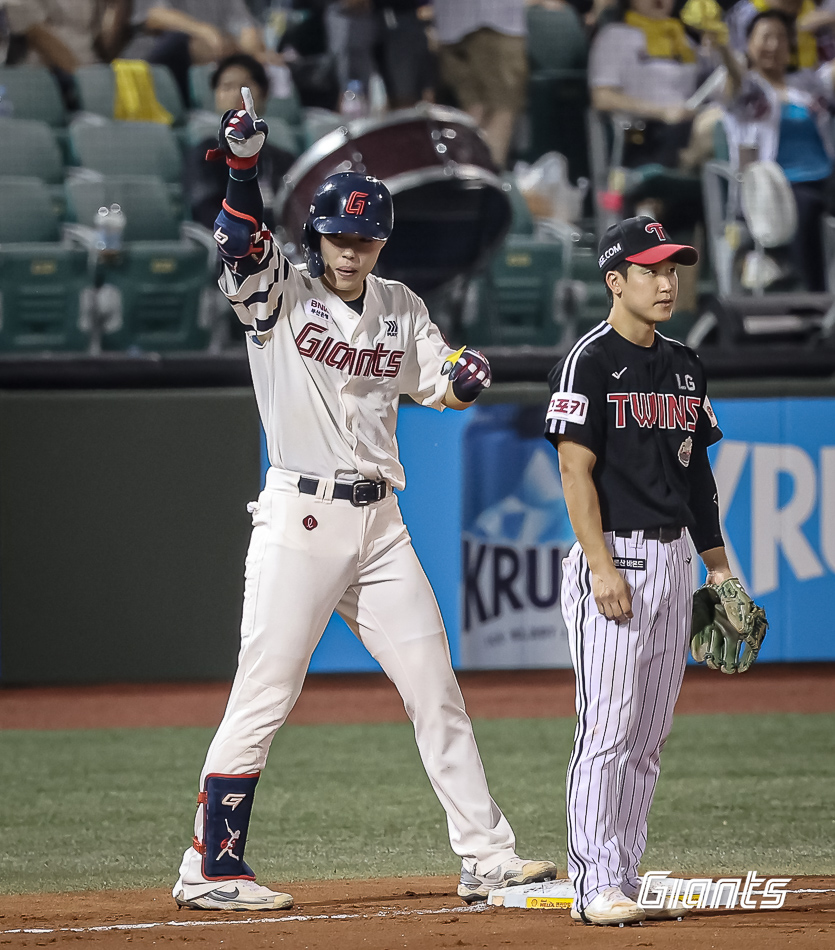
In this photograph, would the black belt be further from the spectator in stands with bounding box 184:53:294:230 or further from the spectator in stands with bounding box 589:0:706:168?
the spectator in stands with bounding box 589:0:706:168

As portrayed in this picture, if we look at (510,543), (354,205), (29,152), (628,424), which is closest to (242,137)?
(354,205)

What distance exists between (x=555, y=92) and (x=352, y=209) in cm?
707

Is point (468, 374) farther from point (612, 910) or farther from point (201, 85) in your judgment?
point (201, 85)

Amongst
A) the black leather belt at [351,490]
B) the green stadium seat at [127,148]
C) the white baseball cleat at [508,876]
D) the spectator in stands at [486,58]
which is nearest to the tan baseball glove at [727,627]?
the white baseball cleat at [508,876]

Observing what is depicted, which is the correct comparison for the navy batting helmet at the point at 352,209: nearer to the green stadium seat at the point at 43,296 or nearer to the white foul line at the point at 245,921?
the white foul line at the point at 245,921

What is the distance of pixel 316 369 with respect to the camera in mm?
4090

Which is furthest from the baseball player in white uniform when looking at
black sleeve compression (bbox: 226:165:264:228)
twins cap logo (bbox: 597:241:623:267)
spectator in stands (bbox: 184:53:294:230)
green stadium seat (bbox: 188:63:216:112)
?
green stadium seat (bbox: 188:63:216:112)

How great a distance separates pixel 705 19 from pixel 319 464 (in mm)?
7527

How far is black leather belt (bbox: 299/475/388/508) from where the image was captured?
4.06m

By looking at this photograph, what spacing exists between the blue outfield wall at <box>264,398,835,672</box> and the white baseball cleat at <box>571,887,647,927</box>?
15.4ft

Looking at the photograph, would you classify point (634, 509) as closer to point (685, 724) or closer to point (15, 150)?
point (685, 724)

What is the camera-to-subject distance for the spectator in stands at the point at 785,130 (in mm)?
9906

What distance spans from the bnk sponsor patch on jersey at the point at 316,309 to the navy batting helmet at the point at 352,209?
0.62 feet

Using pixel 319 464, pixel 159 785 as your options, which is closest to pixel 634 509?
pixel 319 464
